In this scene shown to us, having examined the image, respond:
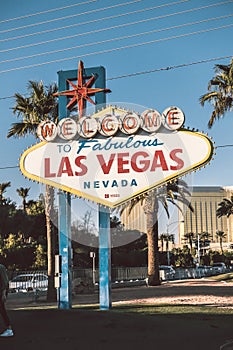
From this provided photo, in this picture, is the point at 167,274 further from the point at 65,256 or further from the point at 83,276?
the point at 65,256

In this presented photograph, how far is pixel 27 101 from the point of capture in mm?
25734

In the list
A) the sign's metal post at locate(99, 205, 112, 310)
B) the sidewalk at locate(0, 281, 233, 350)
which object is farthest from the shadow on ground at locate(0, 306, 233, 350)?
the sign's metal post at locate(99, 205, 112, 310)

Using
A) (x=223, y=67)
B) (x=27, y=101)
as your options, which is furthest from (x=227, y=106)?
(x=27, y=101)

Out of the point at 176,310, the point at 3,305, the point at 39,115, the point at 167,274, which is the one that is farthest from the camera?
the point at 167,274

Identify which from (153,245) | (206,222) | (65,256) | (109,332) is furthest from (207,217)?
(109,332)

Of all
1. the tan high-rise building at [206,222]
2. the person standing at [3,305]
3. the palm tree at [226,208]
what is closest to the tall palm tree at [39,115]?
the person standing at [3,305]

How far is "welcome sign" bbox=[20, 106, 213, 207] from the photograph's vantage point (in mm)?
16922

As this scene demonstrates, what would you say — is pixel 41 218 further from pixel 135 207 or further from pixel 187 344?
pixel 187 344

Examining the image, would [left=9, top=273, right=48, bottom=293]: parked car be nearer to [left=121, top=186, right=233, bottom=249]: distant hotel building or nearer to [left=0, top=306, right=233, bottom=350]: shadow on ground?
[left=0, top=306, right=233, bottom=350]: shadow on ground

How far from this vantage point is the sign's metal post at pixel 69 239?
17.3m

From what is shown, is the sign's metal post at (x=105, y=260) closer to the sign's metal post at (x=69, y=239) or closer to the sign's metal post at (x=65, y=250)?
the sign's metal post at (x=69, y=239)

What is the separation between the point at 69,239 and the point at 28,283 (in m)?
18.0

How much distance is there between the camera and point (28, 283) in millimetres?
34594

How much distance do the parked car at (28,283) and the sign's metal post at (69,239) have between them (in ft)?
49.0
